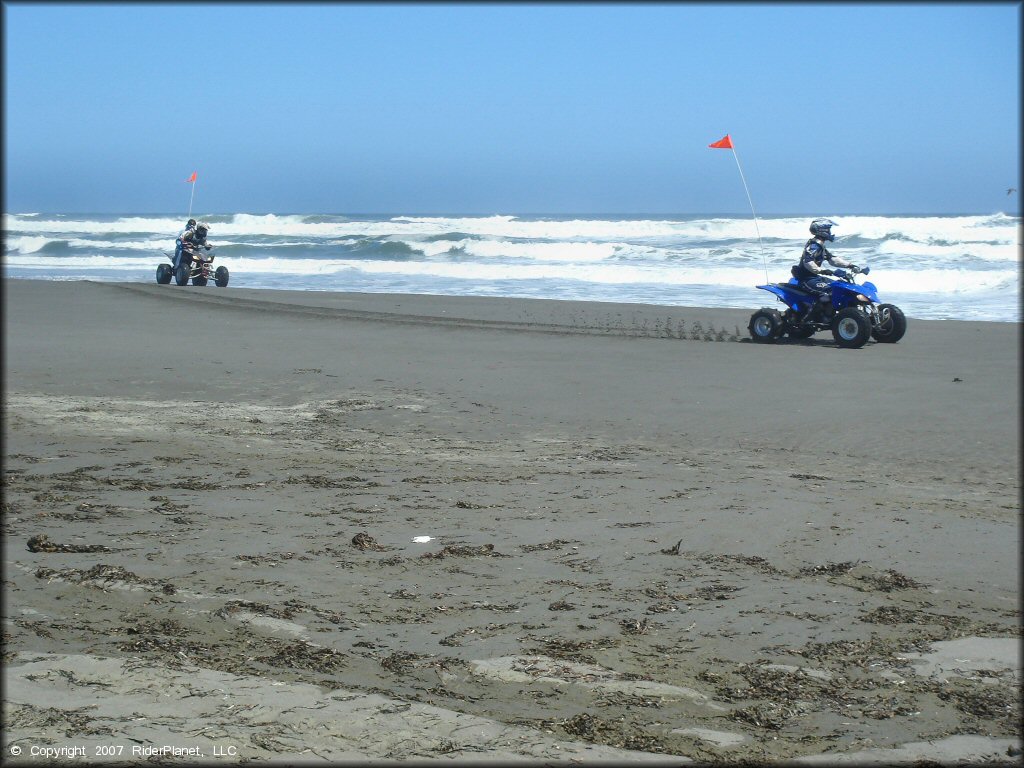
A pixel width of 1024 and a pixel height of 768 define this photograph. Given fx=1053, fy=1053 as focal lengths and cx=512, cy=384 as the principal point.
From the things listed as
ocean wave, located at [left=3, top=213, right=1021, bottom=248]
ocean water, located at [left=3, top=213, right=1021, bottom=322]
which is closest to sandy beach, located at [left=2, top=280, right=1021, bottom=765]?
ocean water, located at [left=3, top=213, right=1021, bottom=322]

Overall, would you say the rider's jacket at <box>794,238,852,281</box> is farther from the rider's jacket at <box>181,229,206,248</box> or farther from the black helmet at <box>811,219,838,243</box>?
the rider's jacket at <box>181,229,206,248</box>

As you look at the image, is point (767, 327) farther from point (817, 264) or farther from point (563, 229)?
point (563, 229)

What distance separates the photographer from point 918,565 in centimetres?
542

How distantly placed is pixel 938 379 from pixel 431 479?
6762 millimetres

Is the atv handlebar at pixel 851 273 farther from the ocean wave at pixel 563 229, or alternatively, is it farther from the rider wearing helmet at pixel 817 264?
the ocean wave at pixel 563 229

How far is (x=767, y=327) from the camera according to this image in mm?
14781

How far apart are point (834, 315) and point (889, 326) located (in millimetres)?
826

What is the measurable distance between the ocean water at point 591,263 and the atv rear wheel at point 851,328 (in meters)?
5.01

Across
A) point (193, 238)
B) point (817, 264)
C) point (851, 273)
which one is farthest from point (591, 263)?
point (817, 264)

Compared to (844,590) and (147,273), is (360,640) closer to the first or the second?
(844,590)

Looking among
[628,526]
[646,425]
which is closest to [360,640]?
[628,526]

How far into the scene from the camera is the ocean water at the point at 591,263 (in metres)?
24.1

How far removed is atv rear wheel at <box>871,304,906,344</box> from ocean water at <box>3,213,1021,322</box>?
4.17 meters

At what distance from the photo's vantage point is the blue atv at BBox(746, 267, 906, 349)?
14406mm
